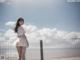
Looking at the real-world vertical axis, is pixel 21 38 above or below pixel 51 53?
above

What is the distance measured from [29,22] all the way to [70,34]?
456mm

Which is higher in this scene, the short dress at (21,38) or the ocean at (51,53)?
the short dress at (21,38)

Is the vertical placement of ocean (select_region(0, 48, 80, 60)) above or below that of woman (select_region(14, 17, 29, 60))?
below

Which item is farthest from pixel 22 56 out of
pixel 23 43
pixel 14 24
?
pixel 14 24

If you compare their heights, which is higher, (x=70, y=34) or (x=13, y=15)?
(x=13, y=15)

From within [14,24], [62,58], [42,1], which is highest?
[42,1]

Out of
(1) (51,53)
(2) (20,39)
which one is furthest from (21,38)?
(1) (51,53)

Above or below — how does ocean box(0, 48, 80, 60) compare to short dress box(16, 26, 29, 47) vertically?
below

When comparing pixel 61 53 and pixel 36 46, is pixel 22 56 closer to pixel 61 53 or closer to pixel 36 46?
pixel 36 46

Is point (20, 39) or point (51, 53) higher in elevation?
point (20, 39)

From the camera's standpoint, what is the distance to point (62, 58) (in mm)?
2479

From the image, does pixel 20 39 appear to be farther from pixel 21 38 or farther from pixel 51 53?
pixel 51 53

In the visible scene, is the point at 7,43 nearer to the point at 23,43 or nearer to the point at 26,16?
the point at 23,43

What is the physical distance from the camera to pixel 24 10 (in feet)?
8.29
